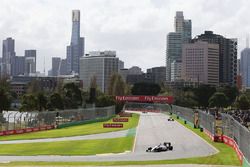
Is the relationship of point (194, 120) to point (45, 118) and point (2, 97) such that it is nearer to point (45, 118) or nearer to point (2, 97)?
point (45, 118)

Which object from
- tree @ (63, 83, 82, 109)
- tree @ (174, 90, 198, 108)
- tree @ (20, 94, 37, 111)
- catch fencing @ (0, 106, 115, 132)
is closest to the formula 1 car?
catch fencing @ (0, 106, 115, 132)

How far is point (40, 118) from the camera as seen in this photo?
7900 cm

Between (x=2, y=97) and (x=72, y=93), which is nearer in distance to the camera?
(x=2, y=97)

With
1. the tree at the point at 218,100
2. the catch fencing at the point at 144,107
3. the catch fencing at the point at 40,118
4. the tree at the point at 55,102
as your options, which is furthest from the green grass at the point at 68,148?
the tree at the point at 218,100

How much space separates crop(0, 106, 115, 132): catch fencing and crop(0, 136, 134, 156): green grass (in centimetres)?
1485

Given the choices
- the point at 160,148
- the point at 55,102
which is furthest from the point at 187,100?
the point at 160,148

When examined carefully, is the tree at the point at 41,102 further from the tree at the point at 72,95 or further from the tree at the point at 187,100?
the tree at the point at 187,100

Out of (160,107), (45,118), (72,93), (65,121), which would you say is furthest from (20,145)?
(160,107)

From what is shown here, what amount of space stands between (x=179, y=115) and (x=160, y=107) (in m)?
43.7

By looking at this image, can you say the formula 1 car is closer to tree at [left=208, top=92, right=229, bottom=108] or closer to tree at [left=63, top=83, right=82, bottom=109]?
tree at [left=63, top=83, right=82, bottom=109]

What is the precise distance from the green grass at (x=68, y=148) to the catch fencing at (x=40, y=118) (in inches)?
585

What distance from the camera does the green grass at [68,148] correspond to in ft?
152

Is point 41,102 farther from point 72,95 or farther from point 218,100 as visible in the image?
point 218,100

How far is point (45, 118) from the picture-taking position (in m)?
81.1
